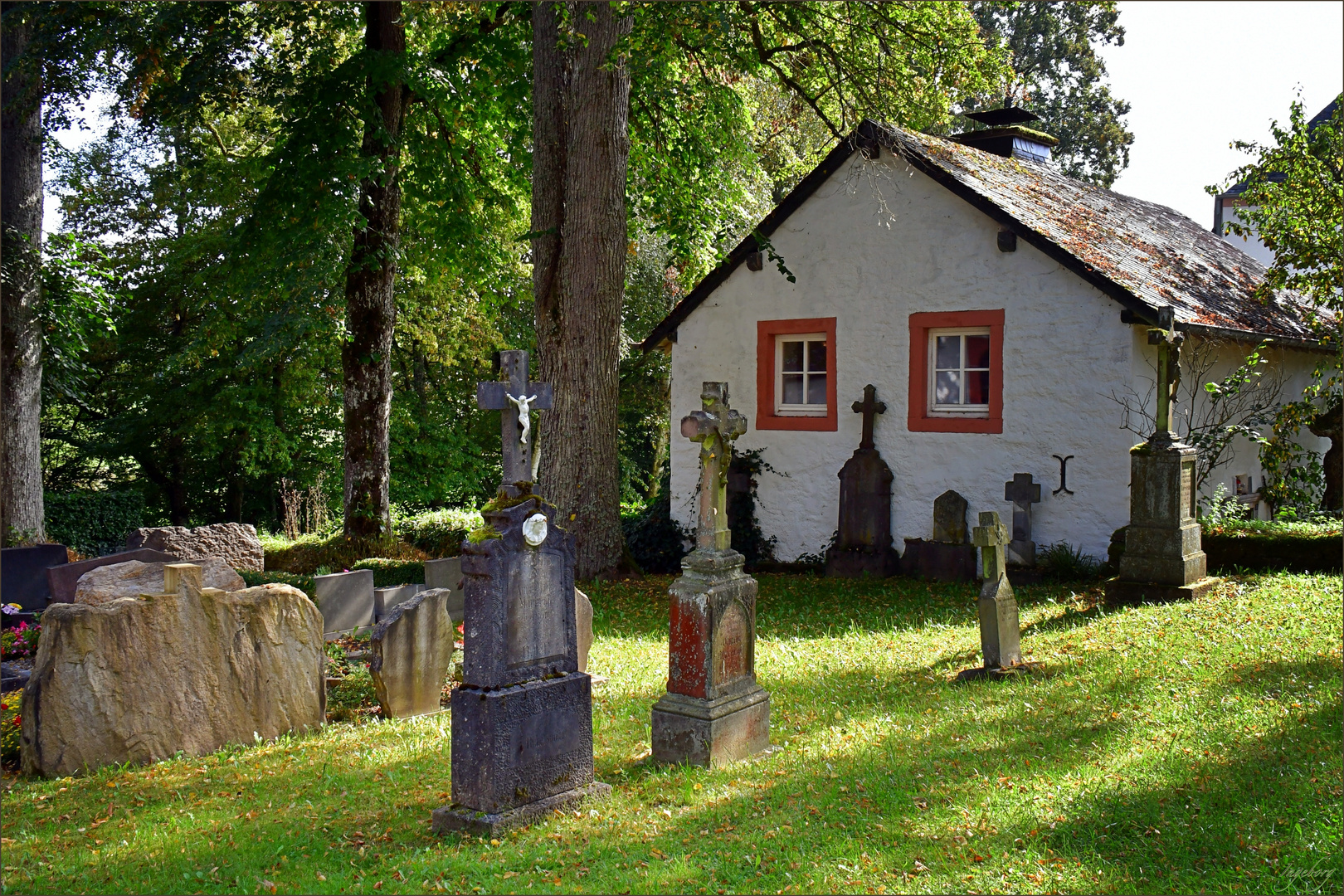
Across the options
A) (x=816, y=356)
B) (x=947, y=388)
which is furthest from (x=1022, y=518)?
(x=816, y=356)

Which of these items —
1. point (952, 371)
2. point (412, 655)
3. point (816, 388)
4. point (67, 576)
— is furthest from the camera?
point (816, 388)

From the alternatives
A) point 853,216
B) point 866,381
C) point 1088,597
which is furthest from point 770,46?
point 1088,597

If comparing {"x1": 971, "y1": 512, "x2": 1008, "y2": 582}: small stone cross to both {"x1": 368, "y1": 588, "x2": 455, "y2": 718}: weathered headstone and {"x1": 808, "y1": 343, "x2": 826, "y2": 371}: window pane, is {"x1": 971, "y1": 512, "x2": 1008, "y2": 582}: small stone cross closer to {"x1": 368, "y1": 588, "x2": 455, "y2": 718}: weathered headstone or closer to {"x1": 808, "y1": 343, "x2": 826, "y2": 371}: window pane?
{"x1": 368, "y1": 588, "x2": 455, "y2": 718}: weathered headstone

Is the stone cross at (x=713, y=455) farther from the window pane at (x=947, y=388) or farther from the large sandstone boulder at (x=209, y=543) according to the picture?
the large sandstone boulder at (x=209, y=543)

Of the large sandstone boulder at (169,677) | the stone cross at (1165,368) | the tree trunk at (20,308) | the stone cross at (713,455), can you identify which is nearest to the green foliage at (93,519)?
the tree trunk at (20,308)

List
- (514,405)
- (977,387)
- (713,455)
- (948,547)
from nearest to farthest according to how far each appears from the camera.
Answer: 1. (514,405)
2. (713,455)
3. (948,547)
4. (977,387)

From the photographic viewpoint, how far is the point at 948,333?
45.2 feet

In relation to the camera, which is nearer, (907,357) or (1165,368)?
(1165,368)

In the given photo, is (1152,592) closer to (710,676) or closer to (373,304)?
(710,676)

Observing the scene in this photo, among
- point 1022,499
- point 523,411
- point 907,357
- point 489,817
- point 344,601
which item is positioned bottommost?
point 489,817

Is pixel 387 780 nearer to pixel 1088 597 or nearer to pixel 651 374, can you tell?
pixel 1088 597

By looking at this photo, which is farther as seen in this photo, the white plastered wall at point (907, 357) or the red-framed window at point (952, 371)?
the red-framed window at point (952, 371)

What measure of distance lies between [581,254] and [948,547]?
233 inches

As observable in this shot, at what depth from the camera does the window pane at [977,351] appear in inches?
534
